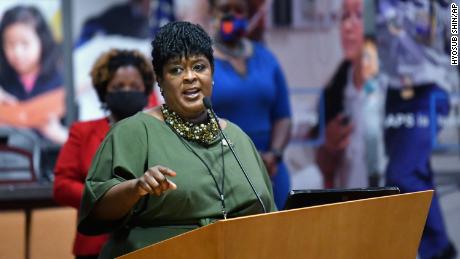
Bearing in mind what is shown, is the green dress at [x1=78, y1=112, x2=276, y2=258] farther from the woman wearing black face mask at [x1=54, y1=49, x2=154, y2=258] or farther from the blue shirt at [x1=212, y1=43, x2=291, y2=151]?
the blue shirt at [x1=212, y1=43, x2=291, y2=151]

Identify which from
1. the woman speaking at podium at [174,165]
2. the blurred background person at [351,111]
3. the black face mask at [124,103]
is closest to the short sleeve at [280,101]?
the blurred background person at [351,111]

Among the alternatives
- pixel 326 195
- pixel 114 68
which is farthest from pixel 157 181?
pixel 114 68

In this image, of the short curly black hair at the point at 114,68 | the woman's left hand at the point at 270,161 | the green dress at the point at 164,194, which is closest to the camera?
the green dress at the point at 164,194

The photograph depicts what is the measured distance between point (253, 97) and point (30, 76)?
158 centimetres

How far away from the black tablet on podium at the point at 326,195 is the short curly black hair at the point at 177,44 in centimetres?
50

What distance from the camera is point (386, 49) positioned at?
5363 mm

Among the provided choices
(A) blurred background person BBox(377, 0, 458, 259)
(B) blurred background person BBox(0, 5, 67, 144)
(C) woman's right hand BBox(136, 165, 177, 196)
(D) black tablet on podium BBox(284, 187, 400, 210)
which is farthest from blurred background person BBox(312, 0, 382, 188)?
(C) woman's right hand BBox(136, 165, 177, 196)

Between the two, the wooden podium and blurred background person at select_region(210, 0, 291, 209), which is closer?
the wooden podium

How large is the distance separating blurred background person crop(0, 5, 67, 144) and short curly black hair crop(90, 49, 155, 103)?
161cm

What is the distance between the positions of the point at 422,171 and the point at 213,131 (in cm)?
320

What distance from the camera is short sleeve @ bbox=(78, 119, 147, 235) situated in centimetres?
228

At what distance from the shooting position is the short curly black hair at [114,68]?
3.51 metres

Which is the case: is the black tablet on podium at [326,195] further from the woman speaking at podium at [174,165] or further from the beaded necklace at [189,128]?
the beaded necklace at [189,128]

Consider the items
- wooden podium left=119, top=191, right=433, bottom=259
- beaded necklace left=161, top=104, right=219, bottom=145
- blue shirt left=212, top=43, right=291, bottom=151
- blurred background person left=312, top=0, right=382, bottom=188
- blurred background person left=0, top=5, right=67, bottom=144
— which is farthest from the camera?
blurred background person left=312, top=0, right=382, bottom=188
